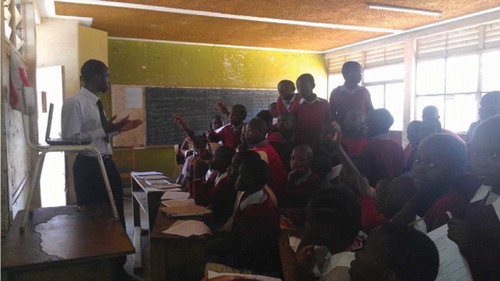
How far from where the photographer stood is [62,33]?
16.4ft

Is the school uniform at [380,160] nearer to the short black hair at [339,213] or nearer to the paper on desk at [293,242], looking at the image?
the paper on desk at [293,242]

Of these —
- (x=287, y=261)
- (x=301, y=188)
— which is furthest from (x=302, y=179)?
(x=287, y=261)

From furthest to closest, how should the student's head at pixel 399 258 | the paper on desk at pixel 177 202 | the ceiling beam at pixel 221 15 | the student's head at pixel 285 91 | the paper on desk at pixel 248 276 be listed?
the ceiling beam at pixel 221 15 < the student's head at pixel 285 91 < the paper on desk at pixel 177 202 < the paper on desk at pixel 248 276 < the student's head at pixel 399 258

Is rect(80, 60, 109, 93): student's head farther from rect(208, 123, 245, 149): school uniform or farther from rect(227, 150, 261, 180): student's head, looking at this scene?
rect(208, 123, 245, 149): school uniform

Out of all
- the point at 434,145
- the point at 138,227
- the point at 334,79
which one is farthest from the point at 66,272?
the point at 334,79

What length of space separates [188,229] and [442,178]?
118 cm

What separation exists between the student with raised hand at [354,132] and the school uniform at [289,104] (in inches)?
29.4

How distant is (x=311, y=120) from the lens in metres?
3.06

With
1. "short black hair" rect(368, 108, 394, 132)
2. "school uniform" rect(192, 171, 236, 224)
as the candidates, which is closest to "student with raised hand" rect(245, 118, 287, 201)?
"school uniform" rect(192, 171, 236, 224)

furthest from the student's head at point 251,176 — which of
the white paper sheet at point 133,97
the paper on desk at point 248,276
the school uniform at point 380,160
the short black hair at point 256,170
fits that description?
the white paper sheet at point 133,97

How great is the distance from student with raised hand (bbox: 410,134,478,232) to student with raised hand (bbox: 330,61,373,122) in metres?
1.67

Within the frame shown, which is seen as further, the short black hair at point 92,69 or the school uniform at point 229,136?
the school uniform at point 229,136

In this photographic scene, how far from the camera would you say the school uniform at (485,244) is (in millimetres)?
966

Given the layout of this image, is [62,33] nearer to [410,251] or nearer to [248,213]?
[248,213]
